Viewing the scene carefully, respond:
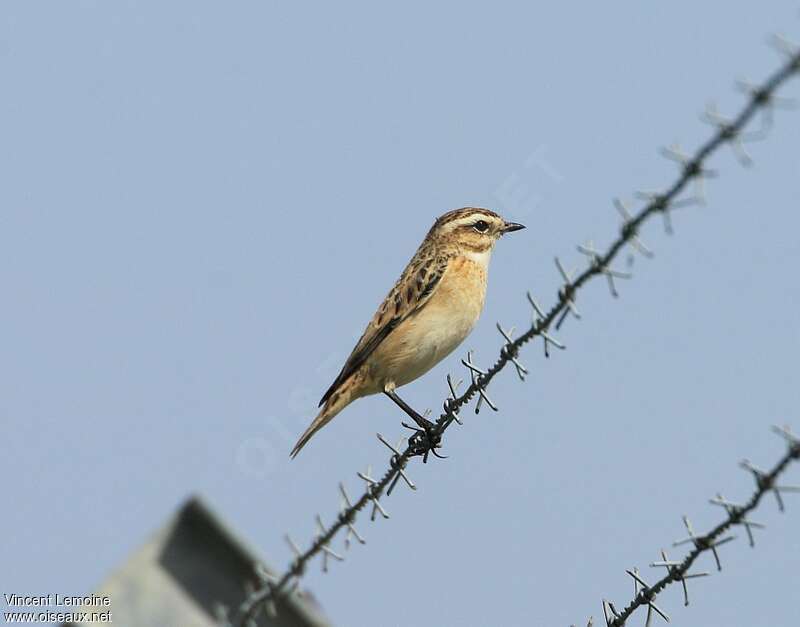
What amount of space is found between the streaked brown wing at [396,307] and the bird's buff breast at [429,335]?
7 centimetres

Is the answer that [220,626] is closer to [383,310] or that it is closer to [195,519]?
[195,519]

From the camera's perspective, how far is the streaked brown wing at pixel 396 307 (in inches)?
420

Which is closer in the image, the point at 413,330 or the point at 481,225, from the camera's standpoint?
the point at 413,330

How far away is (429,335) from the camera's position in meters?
10.4

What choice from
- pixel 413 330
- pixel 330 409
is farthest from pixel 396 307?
pixel 330 409

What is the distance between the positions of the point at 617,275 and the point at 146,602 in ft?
8.93

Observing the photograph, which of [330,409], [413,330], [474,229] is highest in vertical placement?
[474,229]

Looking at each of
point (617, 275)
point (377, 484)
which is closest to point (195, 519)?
point (377, 484)

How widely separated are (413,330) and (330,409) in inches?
37.3

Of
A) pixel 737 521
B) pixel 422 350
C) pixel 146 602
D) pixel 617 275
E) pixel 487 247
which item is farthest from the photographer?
pixel 487 247

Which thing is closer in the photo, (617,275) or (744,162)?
(744,162)

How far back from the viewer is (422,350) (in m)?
10.4

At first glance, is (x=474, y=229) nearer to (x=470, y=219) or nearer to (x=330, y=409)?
(x=470, y=219)

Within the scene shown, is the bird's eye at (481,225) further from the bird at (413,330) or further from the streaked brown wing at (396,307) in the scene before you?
the streaked brown wing at (396,307)
